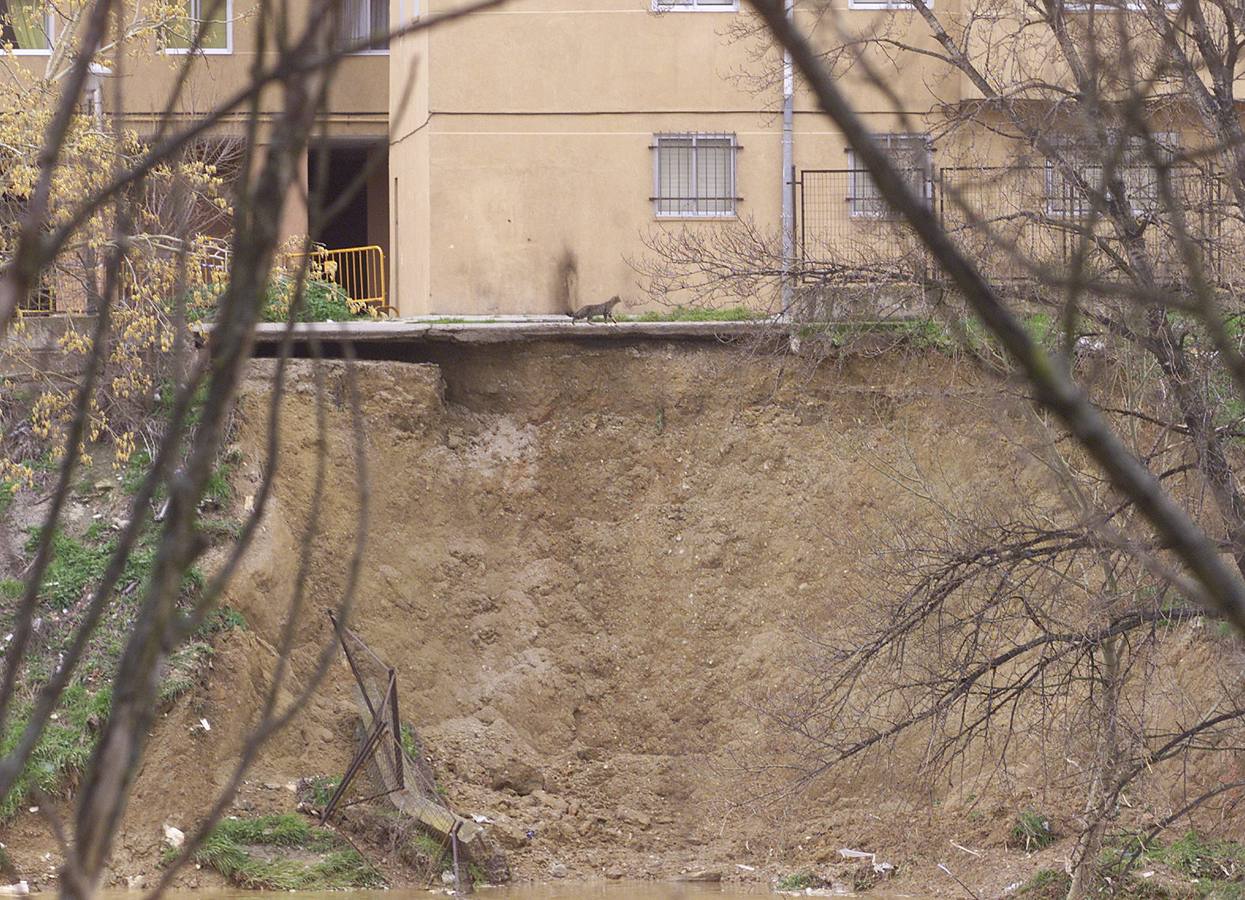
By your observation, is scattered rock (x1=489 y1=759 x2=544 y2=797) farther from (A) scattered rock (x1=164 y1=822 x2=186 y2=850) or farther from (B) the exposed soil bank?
(A) scattered rock (x1=164 y1=822 x2=186 y2=850)

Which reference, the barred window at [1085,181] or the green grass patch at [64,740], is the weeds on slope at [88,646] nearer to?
the green grass patch at [64,740]

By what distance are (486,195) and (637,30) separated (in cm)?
313

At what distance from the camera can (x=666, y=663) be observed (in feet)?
53.8

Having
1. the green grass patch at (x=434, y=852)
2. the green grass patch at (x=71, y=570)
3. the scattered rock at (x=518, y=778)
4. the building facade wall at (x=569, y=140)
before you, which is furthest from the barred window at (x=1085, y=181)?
the green grass patch at (x=71, y=570)

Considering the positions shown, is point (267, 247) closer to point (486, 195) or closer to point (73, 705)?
point (73, 705)

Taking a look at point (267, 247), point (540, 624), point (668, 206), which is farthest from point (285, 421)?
point (267, 247)

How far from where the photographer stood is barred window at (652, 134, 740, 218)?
2069 cm

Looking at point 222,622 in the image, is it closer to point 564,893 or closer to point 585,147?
point 564,893

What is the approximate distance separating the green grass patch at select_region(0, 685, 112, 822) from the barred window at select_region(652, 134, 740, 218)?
10521mm

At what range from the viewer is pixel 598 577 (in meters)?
17.0

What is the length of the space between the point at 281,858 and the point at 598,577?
5267mm

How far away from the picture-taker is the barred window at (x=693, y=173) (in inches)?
814

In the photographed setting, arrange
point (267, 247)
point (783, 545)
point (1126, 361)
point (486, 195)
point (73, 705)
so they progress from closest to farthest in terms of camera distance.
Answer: point (267, 247)
point (1126, 361)
point (73, 705)
point (783, 545)
point (486, 195)

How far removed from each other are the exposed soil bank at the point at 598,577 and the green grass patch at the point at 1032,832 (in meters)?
0.20
